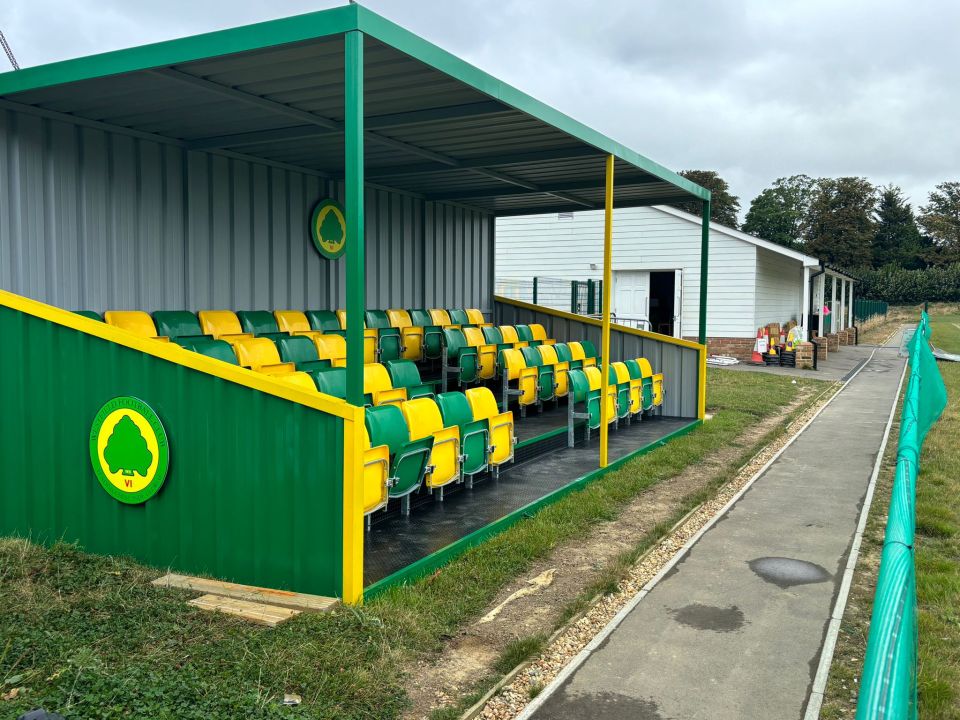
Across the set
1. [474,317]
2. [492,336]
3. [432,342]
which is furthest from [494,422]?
[474,317]

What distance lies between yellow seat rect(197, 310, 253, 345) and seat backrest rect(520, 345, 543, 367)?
316cm

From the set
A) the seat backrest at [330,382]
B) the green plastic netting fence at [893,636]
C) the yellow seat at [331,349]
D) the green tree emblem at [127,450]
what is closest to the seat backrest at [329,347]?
the yellow seat at [331,349]

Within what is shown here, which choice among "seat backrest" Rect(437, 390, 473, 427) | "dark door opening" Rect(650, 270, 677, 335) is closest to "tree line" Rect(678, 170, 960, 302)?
"dark door opening" Rect(650, 270, 677, 335)

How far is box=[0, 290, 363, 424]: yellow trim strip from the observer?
4430mm

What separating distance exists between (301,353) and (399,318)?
129 inches

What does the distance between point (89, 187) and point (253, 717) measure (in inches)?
226

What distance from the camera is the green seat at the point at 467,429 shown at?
6488 mm

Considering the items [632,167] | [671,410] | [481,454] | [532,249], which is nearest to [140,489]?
[481,454]

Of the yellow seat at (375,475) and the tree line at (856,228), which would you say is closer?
the yellow seat at (375,475)

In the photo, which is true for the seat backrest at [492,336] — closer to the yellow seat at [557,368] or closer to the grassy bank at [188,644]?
the yellow seat at [557,368]

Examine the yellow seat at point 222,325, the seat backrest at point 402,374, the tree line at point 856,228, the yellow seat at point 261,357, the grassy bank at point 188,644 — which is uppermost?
the tree line at point 856,228

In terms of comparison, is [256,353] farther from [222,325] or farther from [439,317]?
[439,317]

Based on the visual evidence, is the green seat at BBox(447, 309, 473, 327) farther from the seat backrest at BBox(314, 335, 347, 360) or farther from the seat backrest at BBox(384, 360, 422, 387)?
the seat backrest at BBox(384, 360, 422, 387)

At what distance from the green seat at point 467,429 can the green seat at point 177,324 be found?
2.80 metres
